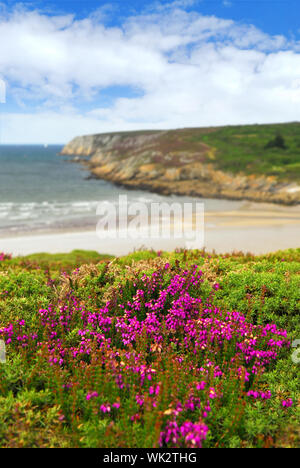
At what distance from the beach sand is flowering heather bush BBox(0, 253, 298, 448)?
15403 millimetres

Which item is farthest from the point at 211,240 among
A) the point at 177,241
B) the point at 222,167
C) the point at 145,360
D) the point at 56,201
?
the point at 222,167

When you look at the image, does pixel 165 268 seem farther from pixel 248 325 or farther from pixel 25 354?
pixel 25 354

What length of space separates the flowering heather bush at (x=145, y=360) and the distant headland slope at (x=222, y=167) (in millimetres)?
48016

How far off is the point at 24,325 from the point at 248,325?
12.1ft

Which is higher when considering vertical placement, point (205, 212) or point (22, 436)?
point (205, 212)

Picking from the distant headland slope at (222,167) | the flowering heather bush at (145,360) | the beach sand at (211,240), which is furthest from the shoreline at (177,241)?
the distant headland slope at (222,167)

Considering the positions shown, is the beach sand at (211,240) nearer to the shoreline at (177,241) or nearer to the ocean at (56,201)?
the shoreline at (177,241)

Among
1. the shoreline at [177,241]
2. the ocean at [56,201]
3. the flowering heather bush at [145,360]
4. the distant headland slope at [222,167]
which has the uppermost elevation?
the distant headland slope at [222,167]

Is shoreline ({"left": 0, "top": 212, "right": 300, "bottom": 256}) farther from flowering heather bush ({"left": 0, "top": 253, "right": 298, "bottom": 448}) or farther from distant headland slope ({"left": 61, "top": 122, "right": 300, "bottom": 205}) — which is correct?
distant headland slope ({"left": 61, "top": 122, "right": 300, "bottom": 205})

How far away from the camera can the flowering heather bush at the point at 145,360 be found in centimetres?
350

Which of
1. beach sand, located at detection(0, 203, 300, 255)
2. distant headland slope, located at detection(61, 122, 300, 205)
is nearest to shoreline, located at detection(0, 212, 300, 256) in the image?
beach sand, located at detection(0, 203, 300, 255)
